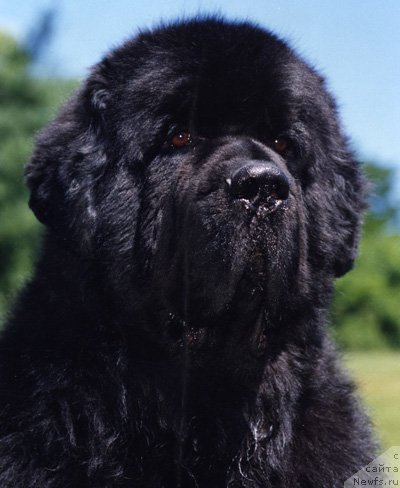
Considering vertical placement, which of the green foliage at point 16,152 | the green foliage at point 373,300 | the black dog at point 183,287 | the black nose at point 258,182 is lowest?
the green foliage at point 373,300

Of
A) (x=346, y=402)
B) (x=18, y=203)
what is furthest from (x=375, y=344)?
(x=346, y=402)

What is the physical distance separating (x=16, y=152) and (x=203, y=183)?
17.1 metres

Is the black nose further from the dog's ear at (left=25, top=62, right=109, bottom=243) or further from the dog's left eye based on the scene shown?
the dog's ear at (left=25, top=62, right=109, bottom=243)

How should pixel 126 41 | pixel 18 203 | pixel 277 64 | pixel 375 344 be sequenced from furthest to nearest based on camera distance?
pixel 375 344 < pixel 18 203 < pixel 126 41 < pixel 277 64

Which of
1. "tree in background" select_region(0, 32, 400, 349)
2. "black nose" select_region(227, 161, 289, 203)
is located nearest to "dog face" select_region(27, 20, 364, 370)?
"black nose" select_region(227, 161, 289, 203)

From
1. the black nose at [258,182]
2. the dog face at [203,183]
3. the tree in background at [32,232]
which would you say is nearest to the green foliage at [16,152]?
the tree in background at [32,232]

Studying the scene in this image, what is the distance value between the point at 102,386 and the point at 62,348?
0.18m

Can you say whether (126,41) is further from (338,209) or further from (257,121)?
Result: (338,209)

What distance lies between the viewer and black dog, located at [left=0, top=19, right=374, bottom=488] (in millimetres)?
2775

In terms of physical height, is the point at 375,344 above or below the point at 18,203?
below

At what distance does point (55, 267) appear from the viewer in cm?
305

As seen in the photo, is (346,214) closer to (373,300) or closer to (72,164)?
(72,164)

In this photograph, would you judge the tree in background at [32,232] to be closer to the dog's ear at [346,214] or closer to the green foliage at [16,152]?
the green foliage at [16,152]

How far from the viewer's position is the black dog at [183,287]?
278cm
